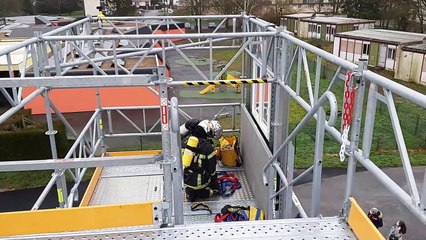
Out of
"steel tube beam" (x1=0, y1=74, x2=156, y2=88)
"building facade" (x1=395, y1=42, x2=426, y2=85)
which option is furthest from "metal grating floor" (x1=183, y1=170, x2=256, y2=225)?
"building facade" (x1=395, y1=42, x2=426, y2=85)

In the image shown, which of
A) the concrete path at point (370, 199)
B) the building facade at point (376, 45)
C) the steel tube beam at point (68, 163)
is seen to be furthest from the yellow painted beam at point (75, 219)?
the building facade at point (376, 45)

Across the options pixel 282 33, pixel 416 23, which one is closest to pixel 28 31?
pixel 282 33

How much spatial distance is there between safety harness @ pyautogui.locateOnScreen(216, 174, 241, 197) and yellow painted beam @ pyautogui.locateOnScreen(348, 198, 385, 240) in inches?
213

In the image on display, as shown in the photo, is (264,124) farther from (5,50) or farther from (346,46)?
(346,46)

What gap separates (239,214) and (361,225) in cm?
438

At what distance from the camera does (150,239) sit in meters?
3.14

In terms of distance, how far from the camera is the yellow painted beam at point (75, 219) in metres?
3.25

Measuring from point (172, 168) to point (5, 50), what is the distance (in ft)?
11.1

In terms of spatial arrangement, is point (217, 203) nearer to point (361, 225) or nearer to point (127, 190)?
point (127, 190)

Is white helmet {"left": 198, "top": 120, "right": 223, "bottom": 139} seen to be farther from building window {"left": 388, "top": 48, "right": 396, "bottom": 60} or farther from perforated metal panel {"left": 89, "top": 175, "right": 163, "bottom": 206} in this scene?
building window {"left": 388, "top": 48, "right": 396, "bottom": 60}

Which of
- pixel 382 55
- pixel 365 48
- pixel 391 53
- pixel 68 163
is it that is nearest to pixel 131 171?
pixel 68 163

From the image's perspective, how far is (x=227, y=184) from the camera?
29.3 feet

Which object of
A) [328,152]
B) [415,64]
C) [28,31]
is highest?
[28,31]

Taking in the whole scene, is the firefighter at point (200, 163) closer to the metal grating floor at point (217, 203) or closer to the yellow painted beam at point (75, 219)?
the metal grating floor at point (217, 203)
